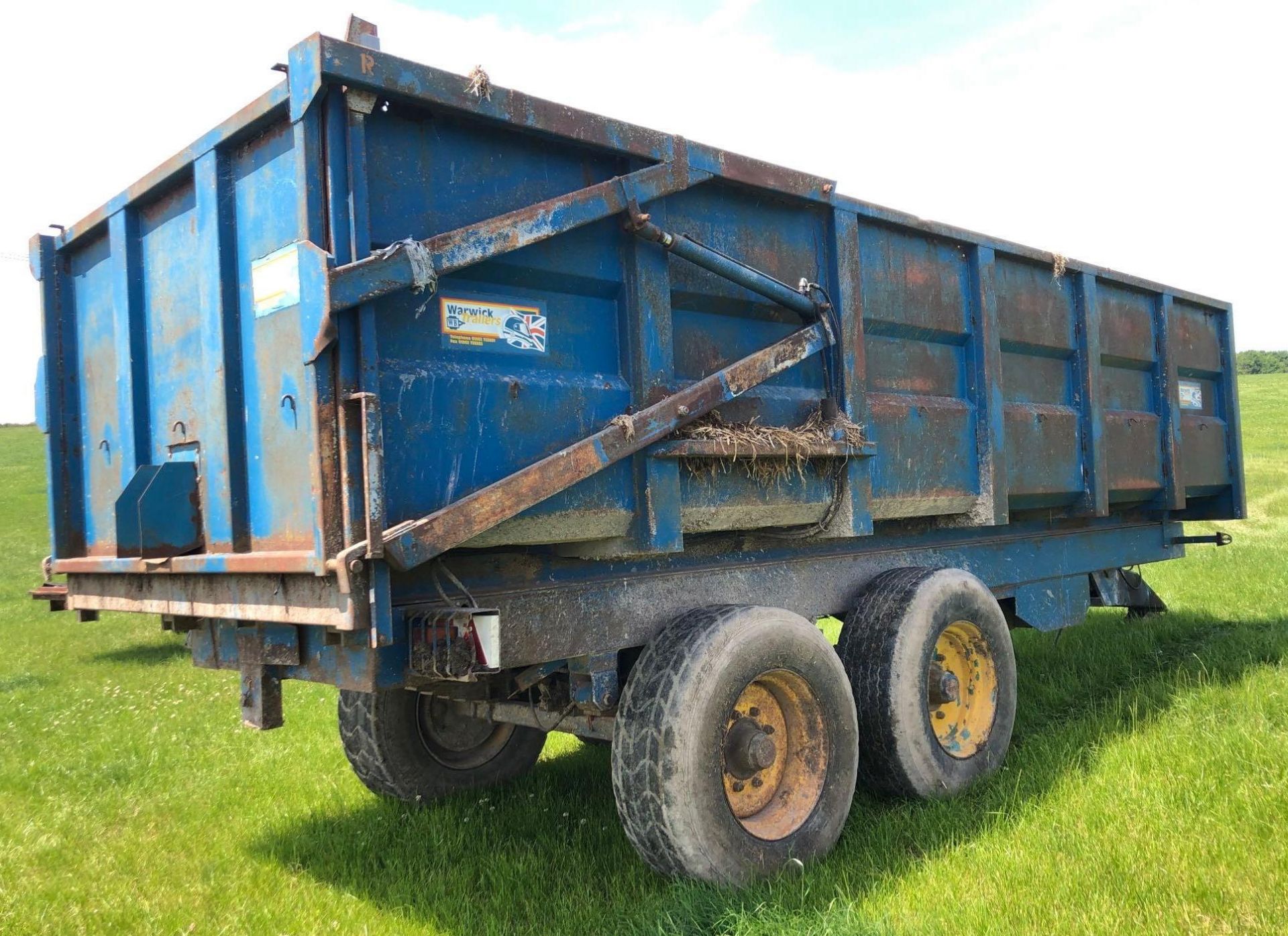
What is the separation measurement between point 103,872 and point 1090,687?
17.2 feet

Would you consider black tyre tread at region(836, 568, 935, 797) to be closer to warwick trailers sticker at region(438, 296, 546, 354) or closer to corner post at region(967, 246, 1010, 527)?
corner post at region(967, 246, 1010, 527)

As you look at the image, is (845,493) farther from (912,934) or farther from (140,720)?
(140,720)

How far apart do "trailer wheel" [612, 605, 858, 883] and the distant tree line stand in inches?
2575

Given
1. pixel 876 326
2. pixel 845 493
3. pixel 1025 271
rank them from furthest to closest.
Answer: pixel 1025 271
pixel 876 326
pixel 845 493

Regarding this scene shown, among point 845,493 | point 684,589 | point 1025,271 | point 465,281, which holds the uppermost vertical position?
point 1025,271

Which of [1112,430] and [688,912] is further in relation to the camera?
[1112,430]

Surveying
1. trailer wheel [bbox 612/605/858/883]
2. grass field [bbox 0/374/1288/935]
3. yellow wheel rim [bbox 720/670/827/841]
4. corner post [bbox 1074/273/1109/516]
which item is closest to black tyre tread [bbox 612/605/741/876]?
trailer wheel [bbox 612/605/858/883]

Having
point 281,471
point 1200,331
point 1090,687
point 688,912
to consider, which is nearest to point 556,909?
point 688,912

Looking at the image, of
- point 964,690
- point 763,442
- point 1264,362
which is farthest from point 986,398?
point 1264,362

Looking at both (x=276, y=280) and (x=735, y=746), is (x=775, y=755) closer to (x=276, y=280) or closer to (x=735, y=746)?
(x=735, y=746)

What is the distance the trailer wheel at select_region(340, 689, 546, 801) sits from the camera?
183 inches

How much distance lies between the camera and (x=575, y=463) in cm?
336

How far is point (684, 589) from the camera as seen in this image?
157 inches

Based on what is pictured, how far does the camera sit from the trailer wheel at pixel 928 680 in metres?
4.33
